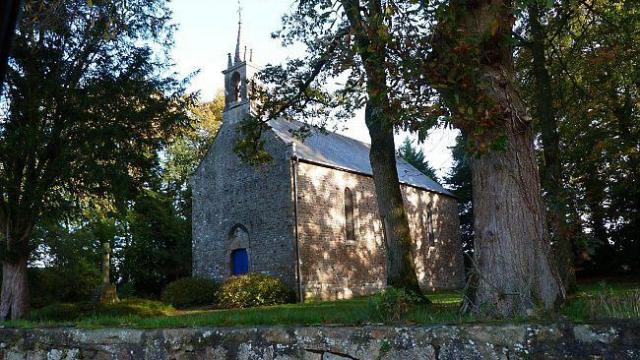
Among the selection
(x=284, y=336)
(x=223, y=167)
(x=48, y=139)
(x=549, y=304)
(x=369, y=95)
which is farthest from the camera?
(x=223, y=167)

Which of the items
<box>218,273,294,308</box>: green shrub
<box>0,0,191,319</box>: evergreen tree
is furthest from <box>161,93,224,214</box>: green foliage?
<box>0,0,191,319</box>: evergreen tree

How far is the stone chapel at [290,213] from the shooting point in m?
22.5

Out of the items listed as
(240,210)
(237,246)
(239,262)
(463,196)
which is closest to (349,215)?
(240,210)

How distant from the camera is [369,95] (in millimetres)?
6770

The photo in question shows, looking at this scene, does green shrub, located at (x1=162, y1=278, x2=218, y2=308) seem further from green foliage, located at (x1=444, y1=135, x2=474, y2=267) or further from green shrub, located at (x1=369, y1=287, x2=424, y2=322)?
green foliage, located at (x1=444, y1=135, x2=474, y2=267)

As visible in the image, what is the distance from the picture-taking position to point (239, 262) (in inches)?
965

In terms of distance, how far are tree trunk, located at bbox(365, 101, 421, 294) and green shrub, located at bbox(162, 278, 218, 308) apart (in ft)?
41.7

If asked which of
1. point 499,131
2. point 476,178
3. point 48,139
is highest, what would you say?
point 48,139

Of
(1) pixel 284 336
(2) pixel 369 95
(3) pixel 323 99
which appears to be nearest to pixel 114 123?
(3) pixel 323 99

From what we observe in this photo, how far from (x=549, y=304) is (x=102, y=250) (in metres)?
29.0

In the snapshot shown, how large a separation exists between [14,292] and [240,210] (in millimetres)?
12373

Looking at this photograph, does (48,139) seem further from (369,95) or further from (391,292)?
(391,292)

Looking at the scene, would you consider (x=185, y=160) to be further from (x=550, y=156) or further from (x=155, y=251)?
(x=550, y=156)

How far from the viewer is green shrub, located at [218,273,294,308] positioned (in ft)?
65.7
